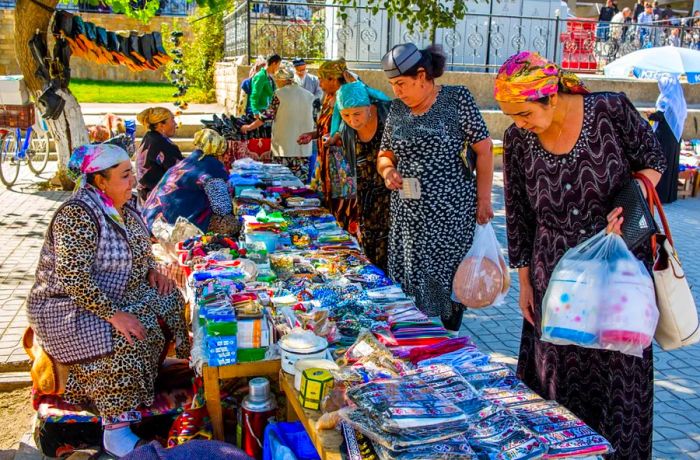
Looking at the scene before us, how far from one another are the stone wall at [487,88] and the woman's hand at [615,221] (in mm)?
8720

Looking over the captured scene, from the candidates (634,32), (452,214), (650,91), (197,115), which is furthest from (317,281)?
(634,32)

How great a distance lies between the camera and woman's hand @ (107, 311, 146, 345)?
310 centimetres

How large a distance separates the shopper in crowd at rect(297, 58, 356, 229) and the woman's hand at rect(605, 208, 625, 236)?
10.3ft

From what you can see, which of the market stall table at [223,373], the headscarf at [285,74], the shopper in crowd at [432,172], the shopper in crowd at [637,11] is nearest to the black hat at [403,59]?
the shopper in crowd at [432,172]

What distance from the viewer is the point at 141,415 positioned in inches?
129

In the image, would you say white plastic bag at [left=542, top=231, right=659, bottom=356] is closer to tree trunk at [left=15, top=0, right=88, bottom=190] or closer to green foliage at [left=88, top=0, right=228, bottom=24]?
green foliage at [left=88, top=0, right=228, bottom=24]

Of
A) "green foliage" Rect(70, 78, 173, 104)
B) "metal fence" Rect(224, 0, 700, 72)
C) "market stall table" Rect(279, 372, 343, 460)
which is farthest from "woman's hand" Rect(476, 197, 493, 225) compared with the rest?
"green foliage" Rect(70, 78, 173, 104)

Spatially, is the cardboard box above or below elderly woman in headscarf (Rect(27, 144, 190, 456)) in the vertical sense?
above

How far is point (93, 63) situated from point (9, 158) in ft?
48.1

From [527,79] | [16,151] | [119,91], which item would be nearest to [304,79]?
[16,151]

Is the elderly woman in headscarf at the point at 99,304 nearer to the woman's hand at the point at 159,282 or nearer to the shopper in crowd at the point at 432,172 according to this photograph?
the woman's hand at the point at 159,282

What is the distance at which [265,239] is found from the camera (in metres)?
4.12

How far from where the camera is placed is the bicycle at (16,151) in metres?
9.73

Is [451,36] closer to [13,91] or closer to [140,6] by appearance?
[140,6]
